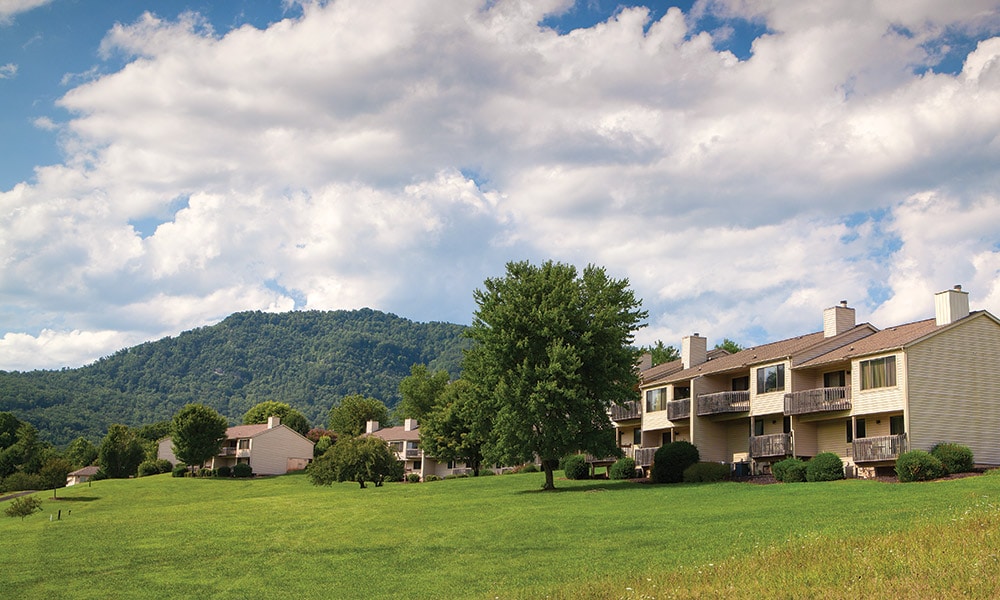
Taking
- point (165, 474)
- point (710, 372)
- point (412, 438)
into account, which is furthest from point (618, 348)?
point (165, 474)

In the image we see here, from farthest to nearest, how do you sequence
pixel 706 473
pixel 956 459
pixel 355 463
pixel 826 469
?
pixel 355 463, pixel 706 473, pixel 826 469, pixel 956 459

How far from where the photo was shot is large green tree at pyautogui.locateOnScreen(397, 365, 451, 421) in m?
106

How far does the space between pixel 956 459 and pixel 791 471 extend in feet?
23.8

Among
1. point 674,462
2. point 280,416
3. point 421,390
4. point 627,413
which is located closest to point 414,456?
point 421,390

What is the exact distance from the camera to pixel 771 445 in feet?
154

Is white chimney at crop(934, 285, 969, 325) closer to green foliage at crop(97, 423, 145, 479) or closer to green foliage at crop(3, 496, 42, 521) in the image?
green foliage at crop(3, 496, 42, 521)

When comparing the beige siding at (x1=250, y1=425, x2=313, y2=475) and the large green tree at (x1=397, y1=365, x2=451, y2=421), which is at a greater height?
the large green tree at (x1=397, y1=365, x2=451, y2=421)

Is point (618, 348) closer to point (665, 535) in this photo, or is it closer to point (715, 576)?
point (665, 535)

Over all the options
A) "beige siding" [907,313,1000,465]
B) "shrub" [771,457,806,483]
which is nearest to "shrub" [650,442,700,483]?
"shrub" [771,457,806,483]

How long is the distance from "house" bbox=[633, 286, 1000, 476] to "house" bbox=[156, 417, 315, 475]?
203ft

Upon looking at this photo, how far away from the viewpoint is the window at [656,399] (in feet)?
189

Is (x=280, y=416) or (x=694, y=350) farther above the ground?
(x=694, y=350)

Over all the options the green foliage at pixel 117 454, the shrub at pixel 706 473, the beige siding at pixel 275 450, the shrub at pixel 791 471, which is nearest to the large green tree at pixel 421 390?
the beige siding at pixel 275 450

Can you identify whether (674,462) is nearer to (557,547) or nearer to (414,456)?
(557,547)
